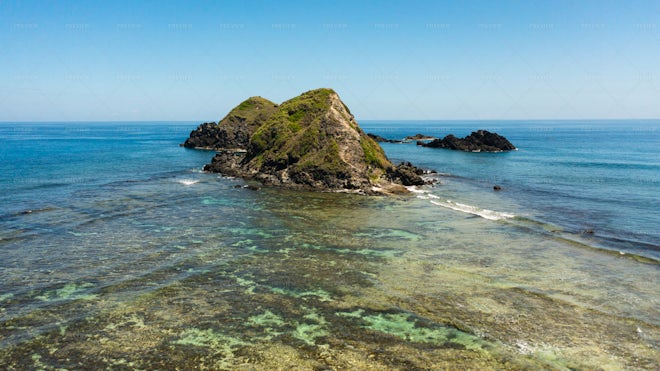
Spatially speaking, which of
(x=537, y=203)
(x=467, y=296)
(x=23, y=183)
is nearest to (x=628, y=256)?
(x=467, y=296)

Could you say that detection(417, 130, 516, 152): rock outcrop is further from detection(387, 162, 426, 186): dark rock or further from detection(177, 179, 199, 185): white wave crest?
detection(177, 179, 199, 185): white wave crest

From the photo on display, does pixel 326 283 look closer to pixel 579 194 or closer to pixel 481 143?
pixel 579 194

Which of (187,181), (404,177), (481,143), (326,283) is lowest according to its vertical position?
(326,283)

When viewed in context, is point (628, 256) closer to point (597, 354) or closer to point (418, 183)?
point (597, 354)

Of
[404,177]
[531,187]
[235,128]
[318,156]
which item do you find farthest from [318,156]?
[235,128]

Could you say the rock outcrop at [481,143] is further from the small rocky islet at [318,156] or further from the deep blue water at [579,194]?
the small rocky islet at [318,156]

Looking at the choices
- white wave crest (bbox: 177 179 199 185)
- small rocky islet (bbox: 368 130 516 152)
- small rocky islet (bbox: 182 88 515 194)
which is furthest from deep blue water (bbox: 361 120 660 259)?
white wave crest (bbox: 177 179 199 185)

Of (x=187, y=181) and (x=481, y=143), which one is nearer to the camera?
(x=187, y=181)
